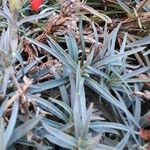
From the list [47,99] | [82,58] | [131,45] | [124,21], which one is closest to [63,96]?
[47,99]

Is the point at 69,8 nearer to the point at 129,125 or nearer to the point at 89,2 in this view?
the point at 89,2

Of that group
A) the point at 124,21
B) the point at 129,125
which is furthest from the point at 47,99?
the point at 124,21

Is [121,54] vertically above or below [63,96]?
above

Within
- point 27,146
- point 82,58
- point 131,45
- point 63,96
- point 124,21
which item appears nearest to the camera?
point 27,146

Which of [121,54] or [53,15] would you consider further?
[53,15]

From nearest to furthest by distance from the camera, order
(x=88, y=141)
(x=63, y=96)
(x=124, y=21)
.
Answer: (x=88, y=141), (x=63, y=96), (x=124, y=21)

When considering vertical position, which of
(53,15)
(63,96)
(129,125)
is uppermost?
(53,15)
